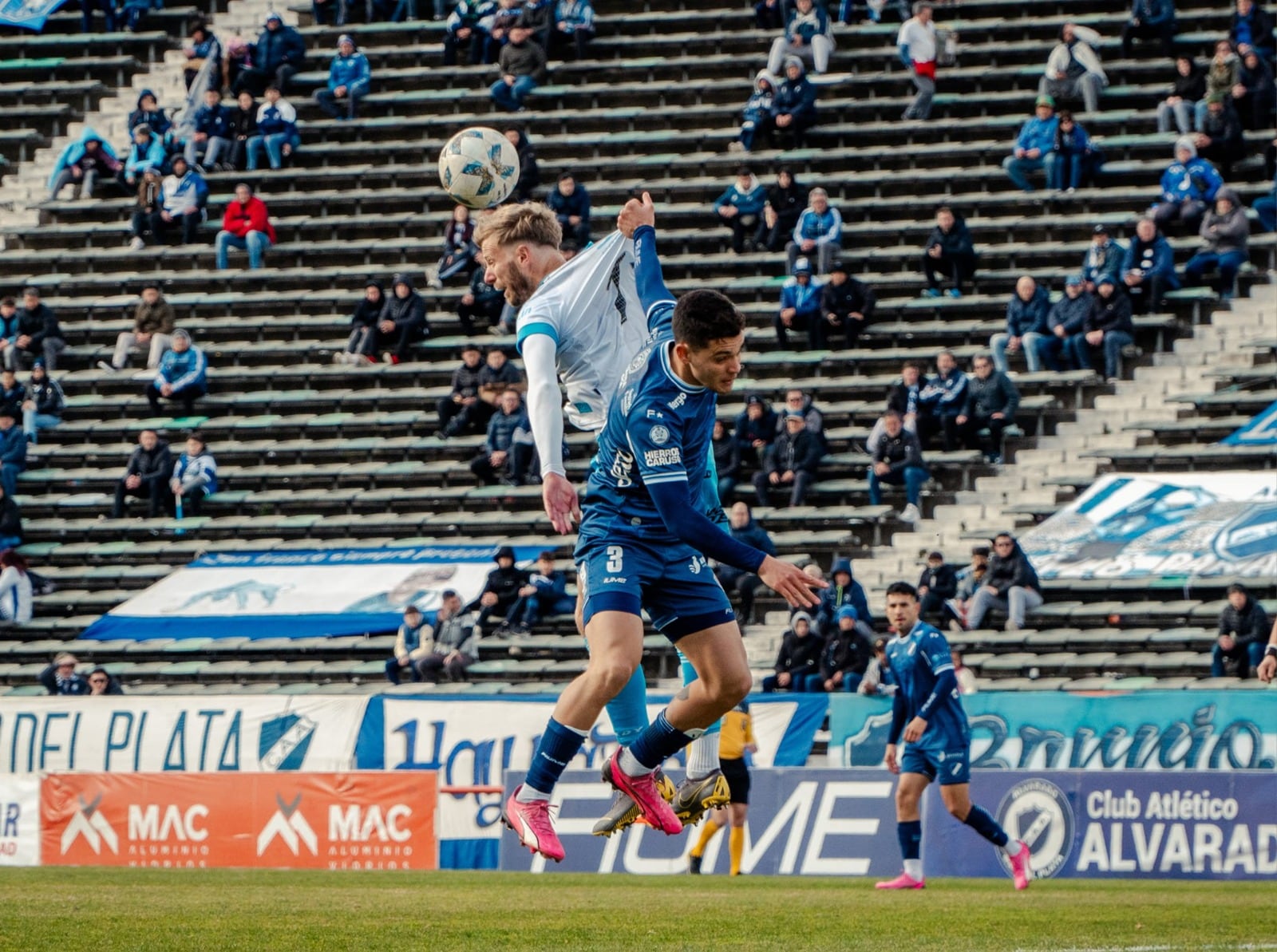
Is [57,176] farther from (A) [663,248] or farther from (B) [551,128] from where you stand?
(A) [663,248]

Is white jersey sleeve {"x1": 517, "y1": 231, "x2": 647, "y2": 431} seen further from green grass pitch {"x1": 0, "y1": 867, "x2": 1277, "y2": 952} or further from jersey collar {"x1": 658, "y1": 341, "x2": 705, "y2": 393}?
green grass pitch {"x1": 0, "y1": 867, "x2": 1277, "y2": 952}

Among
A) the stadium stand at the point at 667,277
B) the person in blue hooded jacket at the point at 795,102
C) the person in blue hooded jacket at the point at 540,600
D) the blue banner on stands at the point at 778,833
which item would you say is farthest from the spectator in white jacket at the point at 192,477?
the blue banner on stands at the point at 778,833

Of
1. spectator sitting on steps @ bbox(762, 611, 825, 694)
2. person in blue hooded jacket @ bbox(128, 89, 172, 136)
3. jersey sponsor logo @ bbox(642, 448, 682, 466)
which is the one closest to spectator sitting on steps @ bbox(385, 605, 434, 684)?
spectator sitting on steps @ bbox(762, 611, 825, 694)


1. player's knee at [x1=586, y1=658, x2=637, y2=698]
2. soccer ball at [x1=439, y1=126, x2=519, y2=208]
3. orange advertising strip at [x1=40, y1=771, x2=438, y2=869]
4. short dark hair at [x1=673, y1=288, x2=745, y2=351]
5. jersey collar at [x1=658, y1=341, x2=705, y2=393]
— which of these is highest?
soccer ball at [x1=439, y1=126, x2=519, y2=208]

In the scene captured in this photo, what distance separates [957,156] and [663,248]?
4.57 m

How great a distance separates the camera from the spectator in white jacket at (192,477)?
29.8 m

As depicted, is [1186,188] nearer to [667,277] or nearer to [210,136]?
[667,277]

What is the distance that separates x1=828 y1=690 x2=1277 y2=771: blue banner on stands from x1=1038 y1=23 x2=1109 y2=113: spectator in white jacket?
1278cm

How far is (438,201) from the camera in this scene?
112 feet

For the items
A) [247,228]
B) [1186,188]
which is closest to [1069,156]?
[1186,188]

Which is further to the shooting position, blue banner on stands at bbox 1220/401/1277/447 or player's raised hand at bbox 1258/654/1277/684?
blue banner on stands at bbox 1220/401/1277/447

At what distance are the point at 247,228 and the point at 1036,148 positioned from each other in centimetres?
1267

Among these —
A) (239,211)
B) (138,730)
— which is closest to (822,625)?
(138,730)

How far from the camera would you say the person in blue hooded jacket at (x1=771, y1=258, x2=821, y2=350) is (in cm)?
2884
